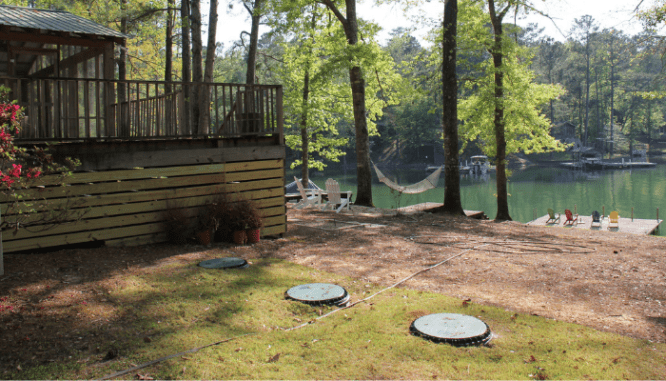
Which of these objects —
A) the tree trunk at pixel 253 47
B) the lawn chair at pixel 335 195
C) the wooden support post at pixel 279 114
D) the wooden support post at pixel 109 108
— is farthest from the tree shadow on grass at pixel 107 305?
the tree trunk at pixel 253 47

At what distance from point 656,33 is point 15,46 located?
14.7 meters

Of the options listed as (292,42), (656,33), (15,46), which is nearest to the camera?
(15,46)

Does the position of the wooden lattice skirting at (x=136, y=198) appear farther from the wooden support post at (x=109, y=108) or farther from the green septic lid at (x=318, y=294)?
the green septic lid at (x=318, y=294)

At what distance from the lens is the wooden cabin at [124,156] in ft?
18.8

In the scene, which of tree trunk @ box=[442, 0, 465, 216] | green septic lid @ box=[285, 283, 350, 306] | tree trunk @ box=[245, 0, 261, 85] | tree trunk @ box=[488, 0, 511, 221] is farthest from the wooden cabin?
tree trunk @ box=[488, 0, 511, 221]

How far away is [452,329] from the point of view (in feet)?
12.2

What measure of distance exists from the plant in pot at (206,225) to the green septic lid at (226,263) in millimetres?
910

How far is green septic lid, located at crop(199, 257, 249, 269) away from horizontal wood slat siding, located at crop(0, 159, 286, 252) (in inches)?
51.3

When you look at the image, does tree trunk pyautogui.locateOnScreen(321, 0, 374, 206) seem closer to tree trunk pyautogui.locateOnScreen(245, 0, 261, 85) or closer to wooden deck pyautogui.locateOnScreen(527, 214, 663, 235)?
tree trunk pyautogui.locateOnScreen(245, 0, 261, 85)

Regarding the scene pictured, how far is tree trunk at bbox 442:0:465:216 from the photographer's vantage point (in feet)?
40.5

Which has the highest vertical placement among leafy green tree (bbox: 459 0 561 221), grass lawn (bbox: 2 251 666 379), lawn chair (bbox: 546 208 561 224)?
leafy green tree (bbox: 459 0 561 221)

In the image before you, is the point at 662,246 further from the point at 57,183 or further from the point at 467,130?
the point at 57,183

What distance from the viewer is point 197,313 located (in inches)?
159

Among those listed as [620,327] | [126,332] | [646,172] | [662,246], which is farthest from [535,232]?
[646,172]
